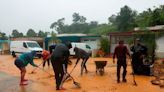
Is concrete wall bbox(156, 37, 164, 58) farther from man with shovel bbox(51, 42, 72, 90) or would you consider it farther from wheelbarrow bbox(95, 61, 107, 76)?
man with shovel bbox(51, 42, 72, 90)

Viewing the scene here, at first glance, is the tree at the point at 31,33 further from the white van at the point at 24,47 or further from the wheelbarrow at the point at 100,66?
the wheelbarrow at the point at 100,66

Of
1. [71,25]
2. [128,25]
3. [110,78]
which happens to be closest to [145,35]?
[110,78]

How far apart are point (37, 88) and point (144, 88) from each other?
416cm

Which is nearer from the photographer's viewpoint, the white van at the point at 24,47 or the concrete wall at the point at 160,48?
the concrete wall at the point at 160,48

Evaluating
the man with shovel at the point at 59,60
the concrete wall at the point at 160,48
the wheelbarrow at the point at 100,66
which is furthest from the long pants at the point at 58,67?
the concrete wall at the point at 160,48

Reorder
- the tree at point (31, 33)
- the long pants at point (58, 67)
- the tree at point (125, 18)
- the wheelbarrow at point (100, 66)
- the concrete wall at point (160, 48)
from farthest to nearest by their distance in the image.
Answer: the tree at point (31, 33) < the tree at point (125, 18) < the concrete wall at point (160, 48) < the wheelbarrow at point (100, 66) < the long pants at point (58, 67)

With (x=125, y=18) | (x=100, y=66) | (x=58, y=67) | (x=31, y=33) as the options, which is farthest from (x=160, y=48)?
(x=31, y=33)

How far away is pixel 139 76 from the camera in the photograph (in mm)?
16516

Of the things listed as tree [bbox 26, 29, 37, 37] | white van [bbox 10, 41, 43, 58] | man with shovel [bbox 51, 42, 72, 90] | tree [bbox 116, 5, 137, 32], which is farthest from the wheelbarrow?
tree [bbox 26, 29, 37, 37]

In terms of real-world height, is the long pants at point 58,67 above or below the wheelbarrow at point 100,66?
above

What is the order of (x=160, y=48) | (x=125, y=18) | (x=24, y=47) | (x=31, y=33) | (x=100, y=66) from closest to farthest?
(x=100, y=66), (x=160, y=48), (x=24, y=47), (x=125, y=18), (x=31, y=33)

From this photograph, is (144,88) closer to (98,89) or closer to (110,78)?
(98,89)

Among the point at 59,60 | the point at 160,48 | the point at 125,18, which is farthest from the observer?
the point at 125,18

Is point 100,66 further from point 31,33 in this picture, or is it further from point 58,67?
point 31,33
